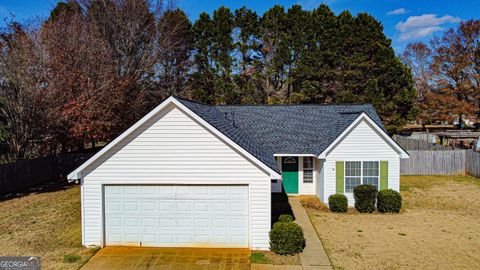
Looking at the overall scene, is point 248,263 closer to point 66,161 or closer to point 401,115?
point 66,161

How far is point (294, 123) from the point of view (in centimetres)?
2175

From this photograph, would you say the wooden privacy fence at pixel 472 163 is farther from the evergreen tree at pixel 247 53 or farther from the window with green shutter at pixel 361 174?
the evergreen tree at pixel 247 53

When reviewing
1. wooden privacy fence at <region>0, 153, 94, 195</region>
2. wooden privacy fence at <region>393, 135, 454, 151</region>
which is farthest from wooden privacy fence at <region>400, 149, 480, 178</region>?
wooden privacy fence at <region>0, 153, 94, 195</region>

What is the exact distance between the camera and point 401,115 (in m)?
39.2

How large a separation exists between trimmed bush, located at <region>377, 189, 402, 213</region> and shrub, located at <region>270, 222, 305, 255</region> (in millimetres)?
6949

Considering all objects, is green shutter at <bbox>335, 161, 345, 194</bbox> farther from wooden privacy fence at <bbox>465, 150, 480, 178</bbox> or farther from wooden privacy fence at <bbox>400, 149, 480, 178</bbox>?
wooden privacy fence at <bbox>465, 150, 480, 178</bbox>

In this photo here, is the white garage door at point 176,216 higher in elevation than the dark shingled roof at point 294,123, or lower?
lower

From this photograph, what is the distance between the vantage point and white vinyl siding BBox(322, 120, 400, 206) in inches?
675

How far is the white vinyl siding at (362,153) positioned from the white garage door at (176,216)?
7.32m

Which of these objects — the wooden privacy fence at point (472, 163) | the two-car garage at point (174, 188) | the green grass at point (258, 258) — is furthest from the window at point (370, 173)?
the wooden privacy fence at point (472, 163)

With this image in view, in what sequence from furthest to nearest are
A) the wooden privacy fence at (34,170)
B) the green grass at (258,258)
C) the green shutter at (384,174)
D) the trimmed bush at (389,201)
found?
the wooden privacy fence at (34,170) → the green shutter at (384,174) → the trimmed bush at (389,201) → the green grass at (258,258)

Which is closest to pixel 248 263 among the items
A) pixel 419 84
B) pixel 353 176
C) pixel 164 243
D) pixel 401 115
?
pixel 164 243

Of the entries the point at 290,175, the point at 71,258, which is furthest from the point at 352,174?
the point at 71,258

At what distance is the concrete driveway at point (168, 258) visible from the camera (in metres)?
10.2
